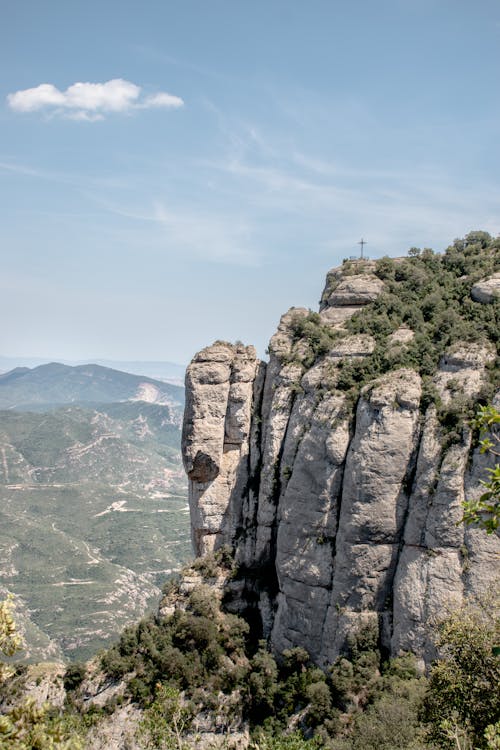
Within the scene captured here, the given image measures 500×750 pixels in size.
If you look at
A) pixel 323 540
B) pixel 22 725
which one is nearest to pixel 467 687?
pixel 22 725

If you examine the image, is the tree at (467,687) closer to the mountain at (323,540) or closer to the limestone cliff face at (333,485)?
the mountain at (323,540)

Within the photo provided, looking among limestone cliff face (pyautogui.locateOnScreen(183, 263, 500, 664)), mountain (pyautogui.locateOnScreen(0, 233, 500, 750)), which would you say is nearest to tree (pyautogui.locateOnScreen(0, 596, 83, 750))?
mountain (pyautogui.locateOnScreen(0, 233, 500, 750))

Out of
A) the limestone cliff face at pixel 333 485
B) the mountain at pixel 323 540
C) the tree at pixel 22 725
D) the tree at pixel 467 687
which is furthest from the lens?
the limestone cliff face at pixel 333 485

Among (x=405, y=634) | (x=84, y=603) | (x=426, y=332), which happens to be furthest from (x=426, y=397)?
(x=84, y=603)

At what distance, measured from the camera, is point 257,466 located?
173 feet

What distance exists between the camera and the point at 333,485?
4288cm

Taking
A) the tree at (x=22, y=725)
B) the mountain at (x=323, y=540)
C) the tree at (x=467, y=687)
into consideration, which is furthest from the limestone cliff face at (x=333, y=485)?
the tree at (x=22, y=725)

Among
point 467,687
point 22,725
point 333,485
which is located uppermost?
point 333,485

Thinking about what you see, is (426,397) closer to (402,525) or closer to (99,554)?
(402,525)

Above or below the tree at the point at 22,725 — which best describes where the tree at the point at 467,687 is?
below

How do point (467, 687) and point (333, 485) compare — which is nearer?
point (467, 687)

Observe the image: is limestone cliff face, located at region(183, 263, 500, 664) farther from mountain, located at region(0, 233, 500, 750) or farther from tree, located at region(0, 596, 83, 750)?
tree, located at region(0, 596, 83, 750)

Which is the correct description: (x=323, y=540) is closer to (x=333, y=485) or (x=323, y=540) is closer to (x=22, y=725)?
(x=333, y=485)

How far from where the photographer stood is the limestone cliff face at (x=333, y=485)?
37969 mm
